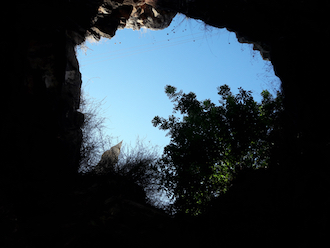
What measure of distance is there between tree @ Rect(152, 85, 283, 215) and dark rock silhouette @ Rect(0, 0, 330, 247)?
3.70 ft

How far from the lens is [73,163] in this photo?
24.0 ft

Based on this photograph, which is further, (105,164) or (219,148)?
(105,164)

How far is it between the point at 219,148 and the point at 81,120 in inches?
258

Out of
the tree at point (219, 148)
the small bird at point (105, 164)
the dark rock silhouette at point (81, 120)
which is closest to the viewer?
the dark rock silhouette at point (81, 120)

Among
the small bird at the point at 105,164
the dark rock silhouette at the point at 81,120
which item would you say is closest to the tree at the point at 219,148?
the dark rock silhouette at the point at 81,120

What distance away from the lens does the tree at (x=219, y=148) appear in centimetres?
677

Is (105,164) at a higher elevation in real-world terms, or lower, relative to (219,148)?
→ lower

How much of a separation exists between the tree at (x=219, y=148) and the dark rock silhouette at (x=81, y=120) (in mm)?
1128

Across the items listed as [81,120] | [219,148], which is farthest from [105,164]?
[219,148]

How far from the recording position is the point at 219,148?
6969 mm

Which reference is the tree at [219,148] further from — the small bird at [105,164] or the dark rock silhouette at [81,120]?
the small bird at [105,164]

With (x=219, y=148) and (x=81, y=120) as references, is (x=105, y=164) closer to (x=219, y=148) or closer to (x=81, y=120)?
(x=81, y=120)

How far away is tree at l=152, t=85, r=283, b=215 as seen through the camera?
6.77m

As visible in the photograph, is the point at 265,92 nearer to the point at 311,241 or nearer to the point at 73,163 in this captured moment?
the point at 311,241
